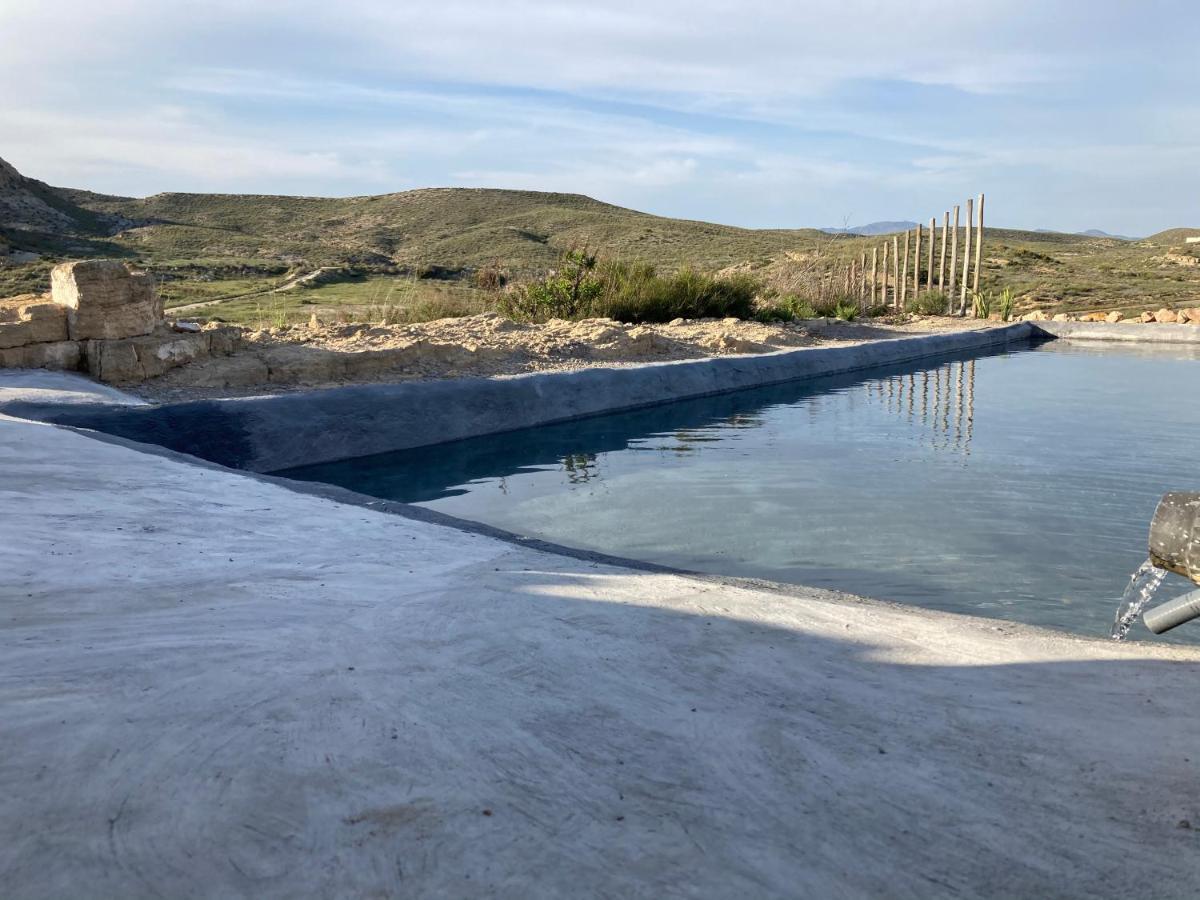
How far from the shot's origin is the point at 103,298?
833cm

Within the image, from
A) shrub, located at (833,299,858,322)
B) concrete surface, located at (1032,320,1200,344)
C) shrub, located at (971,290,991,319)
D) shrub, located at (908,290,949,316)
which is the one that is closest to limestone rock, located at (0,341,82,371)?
shrub, located at (833,299,858,322)

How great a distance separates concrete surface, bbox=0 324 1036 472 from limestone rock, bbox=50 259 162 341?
217 cm

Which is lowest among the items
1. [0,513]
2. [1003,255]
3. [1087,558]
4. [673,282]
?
[1087,558]

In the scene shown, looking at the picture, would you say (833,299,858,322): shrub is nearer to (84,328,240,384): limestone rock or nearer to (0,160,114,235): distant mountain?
(84,328,240,384): limestone rock

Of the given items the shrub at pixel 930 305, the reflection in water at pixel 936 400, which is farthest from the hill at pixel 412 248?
the reflection in water at pixel 936 400

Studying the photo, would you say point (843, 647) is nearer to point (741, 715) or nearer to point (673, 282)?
point (741, 715)

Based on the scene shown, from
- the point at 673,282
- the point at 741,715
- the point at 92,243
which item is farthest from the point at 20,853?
the point at 92,243

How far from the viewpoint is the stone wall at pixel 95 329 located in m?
8.15

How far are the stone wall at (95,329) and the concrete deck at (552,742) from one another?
5.69 m

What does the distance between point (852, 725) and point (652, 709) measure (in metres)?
0.44

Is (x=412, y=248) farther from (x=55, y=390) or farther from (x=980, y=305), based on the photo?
(x=55, y=390)

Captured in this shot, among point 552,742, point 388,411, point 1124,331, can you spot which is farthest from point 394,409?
point 1124,331

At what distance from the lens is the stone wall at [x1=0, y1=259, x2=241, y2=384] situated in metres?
8.15

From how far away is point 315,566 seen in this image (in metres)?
3.38
